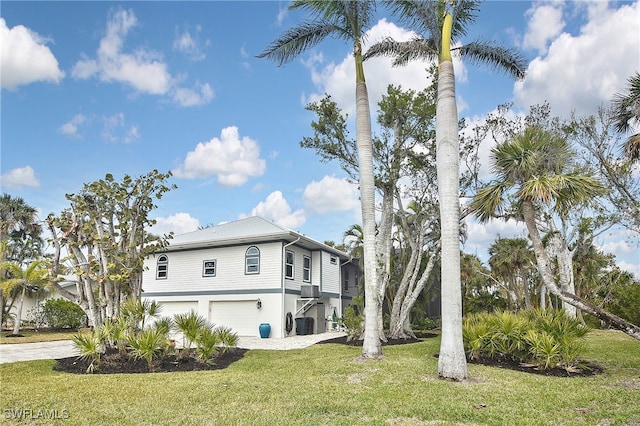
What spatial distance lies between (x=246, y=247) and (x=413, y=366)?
41.9 ft

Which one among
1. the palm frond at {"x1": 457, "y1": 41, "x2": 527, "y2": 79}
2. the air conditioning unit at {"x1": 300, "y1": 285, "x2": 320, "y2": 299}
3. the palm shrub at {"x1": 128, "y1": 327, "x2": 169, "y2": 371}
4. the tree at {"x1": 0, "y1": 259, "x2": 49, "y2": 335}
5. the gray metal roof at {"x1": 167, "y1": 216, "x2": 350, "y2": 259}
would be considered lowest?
the palm shrub at {"x1": 128, "y1": 327, "x2": 169, "y2": 371}

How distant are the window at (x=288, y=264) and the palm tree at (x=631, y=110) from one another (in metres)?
13.8

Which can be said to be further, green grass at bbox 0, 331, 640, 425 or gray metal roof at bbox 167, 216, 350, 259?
gray metal roof at bbox 167, 216, 350, 259

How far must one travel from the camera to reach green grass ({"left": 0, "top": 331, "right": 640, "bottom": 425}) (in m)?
5.94

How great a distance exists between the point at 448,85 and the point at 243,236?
1338cm

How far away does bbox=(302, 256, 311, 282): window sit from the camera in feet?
73.8

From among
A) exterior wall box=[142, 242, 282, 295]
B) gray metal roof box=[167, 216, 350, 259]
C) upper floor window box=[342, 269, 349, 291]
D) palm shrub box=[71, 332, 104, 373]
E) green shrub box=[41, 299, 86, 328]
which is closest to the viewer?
palm shrub box=[71, 332, 104, 373]

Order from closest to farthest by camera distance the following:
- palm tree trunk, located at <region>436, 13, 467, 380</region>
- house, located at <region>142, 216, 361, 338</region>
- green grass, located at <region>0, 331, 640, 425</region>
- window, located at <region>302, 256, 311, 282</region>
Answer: green grass, located at <region>0, 331, 640, 425</region>, palm tree trunk, located at <region>436, 13, 467, 380</region>, house, located at <region>142, 216, 361, 338</region>, window, located at <region>302, 256, 311, 282</region>

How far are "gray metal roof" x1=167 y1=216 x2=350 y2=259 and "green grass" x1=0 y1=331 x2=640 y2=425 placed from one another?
9.92 meters

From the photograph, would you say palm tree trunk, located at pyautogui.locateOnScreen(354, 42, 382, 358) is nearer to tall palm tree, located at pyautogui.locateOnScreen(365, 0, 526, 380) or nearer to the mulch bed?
tall palm tree, located at pyautogui.locateOnScreen(365, 0, 526, 380)

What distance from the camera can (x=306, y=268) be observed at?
22781mm

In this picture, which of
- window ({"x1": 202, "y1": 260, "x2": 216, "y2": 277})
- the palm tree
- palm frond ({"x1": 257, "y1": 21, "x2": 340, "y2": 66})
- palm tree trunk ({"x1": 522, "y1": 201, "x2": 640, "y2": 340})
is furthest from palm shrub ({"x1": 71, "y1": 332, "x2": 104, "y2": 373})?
the palm tree

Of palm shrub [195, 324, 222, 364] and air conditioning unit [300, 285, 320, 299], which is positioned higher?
air conditioning unit [300, 285, 320, 299]

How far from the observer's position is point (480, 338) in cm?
1055
